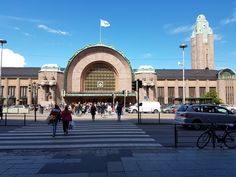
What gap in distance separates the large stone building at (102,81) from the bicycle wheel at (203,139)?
178 ft

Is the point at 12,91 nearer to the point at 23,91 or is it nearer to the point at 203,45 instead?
the point at 23,91

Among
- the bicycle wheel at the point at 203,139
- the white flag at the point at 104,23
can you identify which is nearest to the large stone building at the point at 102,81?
the white flag at the point at 104,23

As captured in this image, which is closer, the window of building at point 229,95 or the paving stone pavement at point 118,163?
the paving stone pavement at point 118,163

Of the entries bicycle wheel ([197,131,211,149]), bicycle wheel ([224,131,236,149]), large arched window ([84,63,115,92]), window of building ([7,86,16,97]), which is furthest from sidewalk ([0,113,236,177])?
window of building ([7,86,16,97])

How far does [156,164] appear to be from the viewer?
26.6 ft

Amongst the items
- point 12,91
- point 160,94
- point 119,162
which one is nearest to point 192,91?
point 160,94

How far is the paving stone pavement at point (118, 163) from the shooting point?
714 centimetres

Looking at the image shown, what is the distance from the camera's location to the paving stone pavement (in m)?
Result: 7.14

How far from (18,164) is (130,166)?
311 cm

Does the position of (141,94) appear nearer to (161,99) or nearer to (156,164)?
(161,99)

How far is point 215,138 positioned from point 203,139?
470 mm

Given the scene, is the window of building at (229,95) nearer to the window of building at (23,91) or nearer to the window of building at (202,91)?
the window of building at (202,91)

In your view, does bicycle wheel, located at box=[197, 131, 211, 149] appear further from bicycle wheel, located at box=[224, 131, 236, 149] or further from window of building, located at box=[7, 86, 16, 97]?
window of building, located at box=[7, 86, 16, 97]

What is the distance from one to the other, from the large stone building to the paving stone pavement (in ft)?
181
